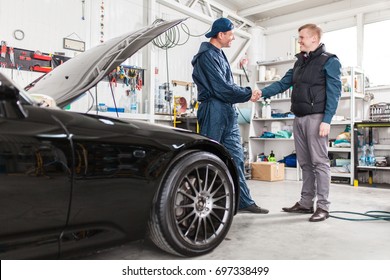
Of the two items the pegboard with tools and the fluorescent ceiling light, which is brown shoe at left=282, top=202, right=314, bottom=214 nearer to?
the pegboard with tools

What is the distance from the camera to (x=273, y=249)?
185 centimetres

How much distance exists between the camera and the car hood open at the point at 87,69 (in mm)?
1720

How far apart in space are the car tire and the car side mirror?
0.68 metres

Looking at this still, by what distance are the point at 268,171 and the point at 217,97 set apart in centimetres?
322

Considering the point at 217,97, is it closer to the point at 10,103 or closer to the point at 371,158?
A: the point at 10,103

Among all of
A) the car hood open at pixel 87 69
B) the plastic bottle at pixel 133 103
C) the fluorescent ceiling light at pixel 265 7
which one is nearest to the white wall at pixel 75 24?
the plastic bottle at pixel 133 103

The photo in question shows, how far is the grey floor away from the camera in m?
1.73

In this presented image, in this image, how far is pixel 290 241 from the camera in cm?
202

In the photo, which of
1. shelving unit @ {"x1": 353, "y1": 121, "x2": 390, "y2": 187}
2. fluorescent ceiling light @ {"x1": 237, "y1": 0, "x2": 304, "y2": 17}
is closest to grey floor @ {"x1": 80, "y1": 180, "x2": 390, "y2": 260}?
shelving unit @ {"x1": 353, "y1": 121, "x2": 390, "y2": 187}

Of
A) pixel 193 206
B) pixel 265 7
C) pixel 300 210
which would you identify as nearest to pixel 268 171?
pixel 300 210

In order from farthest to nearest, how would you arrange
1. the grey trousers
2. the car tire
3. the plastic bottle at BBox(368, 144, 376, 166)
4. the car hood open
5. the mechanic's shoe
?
the plastic bottle at BBox(368, 144, 376, 166) → the mechanic's shoe → the grey trousers → the car hood open → the car tire

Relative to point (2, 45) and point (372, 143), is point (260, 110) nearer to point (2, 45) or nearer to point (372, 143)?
point (372, 143)

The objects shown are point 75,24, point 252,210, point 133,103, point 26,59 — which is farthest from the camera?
point 133,103
